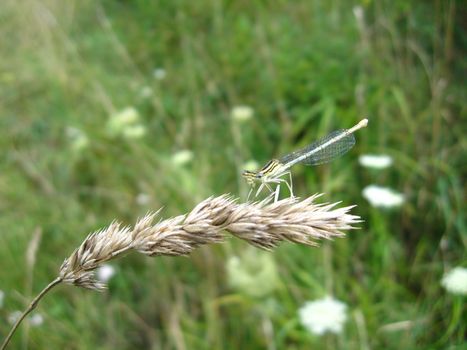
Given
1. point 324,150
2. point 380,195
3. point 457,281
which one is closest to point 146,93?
point 380,195

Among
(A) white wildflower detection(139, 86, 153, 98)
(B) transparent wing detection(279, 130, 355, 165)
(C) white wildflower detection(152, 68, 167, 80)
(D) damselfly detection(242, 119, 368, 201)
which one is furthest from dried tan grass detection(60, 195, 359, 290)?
(C) white wildflower detection(152, 68, 167, 80)

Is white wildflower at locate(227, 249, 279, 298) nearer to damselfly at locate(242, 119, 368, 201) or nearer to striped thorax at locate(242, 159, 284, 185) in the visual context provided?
damselfly at locate(242, 119, 368, 201)

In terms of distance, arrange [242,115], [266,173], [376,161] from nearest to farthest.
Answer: [266,173] < [376,161] < [242,115]

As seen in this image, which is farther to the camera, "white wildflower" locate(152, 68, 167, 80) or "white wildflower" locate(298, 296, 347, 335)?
"white wildflower" locate(152, 68, 167, 80)

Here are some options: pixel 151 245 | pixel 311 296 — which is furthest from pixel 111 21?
pixel 151 245

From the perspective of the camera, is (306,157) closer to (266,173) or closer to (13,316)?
(266,173)

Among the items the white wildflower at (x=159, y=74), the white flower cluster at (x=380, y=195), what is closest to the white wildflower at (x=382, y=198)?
the white flower cluster at (x=380, y=195)
